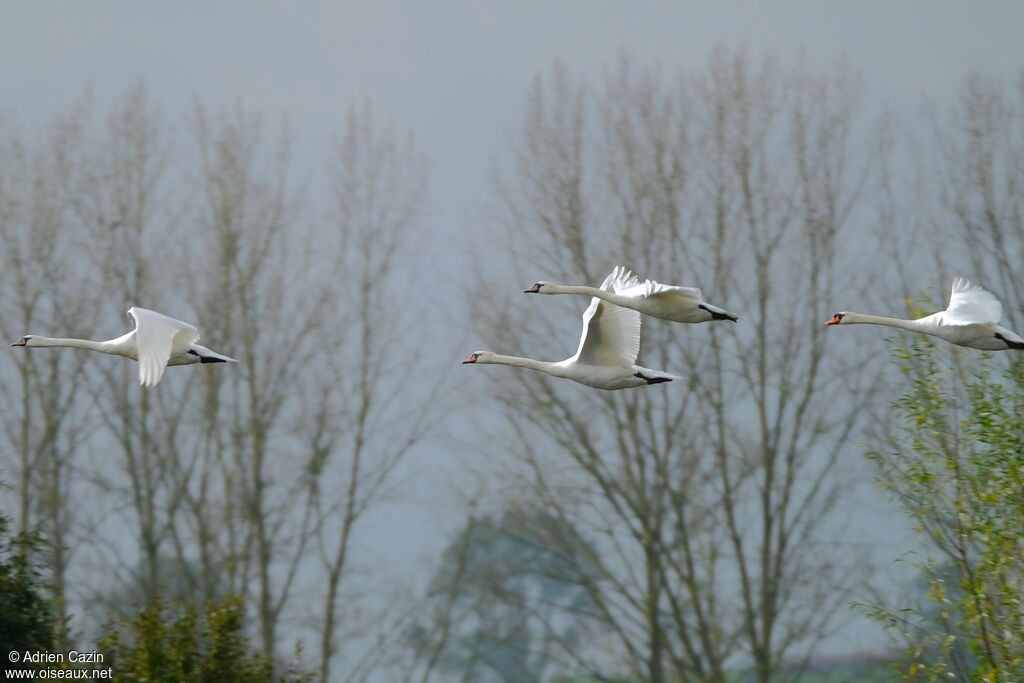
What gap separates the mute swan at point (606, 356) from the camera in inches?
637

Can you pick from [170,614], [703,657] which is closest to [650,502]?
[703,657]

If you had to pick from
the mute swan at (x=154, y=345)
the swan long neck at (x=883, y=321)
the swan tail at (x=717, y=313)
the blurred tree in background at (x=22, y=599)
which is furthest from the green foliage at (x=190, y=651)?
the swan long neck at (x=883, y=321)

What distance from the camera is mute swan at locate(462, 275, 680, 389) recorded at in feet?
53.1

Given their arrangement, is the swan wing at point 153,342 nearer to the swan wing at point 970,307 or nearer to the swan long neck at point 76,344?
the swan long neck at point 76,344

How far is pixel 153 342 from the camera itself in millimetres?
15000

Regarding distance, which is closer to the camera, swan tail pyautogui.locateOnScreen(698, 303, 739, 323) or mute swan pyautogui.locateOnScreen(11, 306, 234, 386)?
mute swan pyautogui.locateOnScreen(11, 306, 234, 386)

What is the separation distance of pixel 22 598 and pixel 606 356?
7652mm

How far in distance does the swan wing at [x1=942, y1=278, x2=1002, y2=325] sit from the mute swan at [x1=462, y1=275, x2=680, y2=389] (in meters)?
2.97

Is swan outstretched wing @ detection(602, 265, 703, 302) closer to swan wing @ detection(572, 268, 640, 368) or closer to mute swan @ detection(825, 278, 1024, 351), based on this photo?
swan wing @ detection(572, 268, 640, 368)

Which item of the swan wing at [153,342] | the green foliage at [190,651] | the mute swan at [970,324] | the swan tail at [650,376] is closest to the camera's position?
the swan wing at [153,342]

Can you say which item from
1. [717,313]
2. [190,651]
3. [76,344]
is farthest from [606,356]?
[76,344]

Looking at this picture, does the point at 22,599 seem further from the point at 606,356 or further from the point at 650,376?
the point at 650,376

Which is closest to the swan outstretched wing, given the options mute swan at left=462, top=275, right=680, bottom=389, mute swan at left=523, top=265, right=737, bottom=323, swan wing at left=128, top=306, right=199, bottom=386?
mute swan at left=523, top=265, right=737, bottom=323

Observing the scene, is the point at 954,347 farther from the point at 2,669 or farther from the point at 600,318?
the point at 2,669
